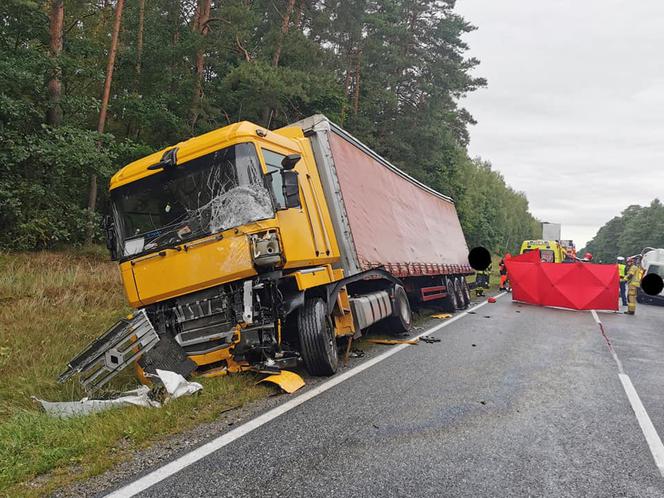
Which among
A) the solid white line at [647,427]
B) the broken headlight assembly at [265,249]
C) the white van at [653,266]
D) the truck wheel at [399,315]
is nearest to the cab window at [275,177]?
the broken headlight assembly at [265,249]

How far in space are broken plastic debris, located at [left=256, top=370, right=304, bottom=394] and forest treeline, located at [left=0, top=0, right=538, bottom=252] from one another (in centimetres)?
928

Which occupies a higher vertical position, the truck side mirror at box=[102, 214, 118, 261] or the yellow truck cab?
the truck side mirror at box=[102, 214, 118, 261]

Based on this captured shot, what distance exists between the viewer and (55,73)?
42.0ft

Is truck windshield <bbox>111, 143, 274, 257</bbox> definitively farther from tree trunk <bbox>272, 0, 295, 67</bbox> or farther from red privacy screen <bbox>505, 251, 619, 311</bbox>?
tree trunk <bbox>272, 0, 295, 67</bbox>

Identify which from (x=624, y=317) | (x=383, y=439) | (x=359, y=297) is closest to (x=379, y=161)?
(x=359, y=297)

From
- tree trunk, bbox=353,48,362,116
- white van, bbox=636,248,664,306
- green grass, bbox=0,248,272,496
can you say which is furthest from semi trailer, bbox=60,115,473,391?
tree trunk, bbox=353,48,362,116

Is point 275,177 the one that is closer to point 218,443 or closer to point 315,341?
point 315,341

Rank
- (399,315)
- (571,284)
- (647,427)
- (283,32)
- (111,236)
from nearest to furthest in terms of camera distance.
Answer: (647,427) → (111,236) → (399,315) → (571,284) → (283,32)

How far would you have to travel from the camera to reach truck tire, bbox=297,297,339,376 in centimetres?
565

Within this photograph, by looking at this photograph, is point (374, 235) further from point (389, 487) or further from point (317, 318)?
point (389, 487)

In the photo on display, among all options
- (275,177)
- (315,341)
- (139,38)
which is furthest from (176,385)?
(139,38)

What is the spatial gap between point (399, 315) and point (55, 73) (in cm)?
1112

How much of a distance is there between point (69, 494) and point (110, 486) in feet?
0.75

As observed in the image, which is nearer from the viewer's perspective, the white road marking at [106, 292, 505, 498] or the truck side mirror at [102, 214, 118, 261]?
the white road marking at [106, 292, 505, 498]
